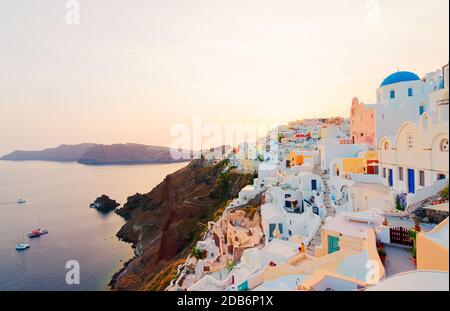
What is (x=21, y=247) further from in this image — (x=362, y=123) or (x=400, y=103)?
(x=400, y=103)

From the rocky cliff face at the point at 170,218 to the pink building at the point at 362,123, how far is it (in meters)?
12.7

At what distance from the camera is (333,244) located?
6750 mm

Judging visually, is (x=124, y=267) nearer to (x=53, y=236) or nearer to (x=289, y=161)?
(x=53, y=236)

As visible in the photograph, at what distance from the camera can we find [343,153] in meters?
14.9

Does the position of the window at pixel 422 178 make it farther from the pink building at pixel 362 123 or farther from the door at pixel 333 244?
the pink building at pixel 362 123

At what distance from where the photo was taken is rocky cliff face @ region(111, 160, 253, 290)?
23.0 m

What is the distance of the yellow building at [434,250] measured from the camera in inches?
104

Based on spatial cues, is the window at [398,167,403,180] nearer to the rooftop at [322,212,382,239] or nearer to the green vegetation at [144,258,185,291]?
the rooftop at [322,212,382,239]

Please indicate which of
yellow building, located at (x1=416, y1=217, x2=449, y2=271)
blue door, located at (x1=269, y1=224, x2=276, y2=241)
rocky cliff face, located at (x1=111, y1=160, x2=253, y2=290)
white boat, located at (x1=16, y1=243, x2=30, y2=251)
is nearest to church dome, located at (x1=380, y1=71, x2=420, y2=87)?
blue door, located at (x1=269, y1=224, x2=276, y2=241)

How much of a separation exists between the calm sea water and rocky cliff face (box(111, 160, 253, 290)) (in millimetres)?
2103

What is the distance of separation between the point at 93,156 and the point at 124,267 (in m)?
111

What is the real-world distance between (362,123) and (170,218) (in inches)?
970

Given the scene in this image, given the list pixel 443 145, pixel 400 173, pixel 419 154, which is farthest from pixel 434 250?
pixel 400 173
